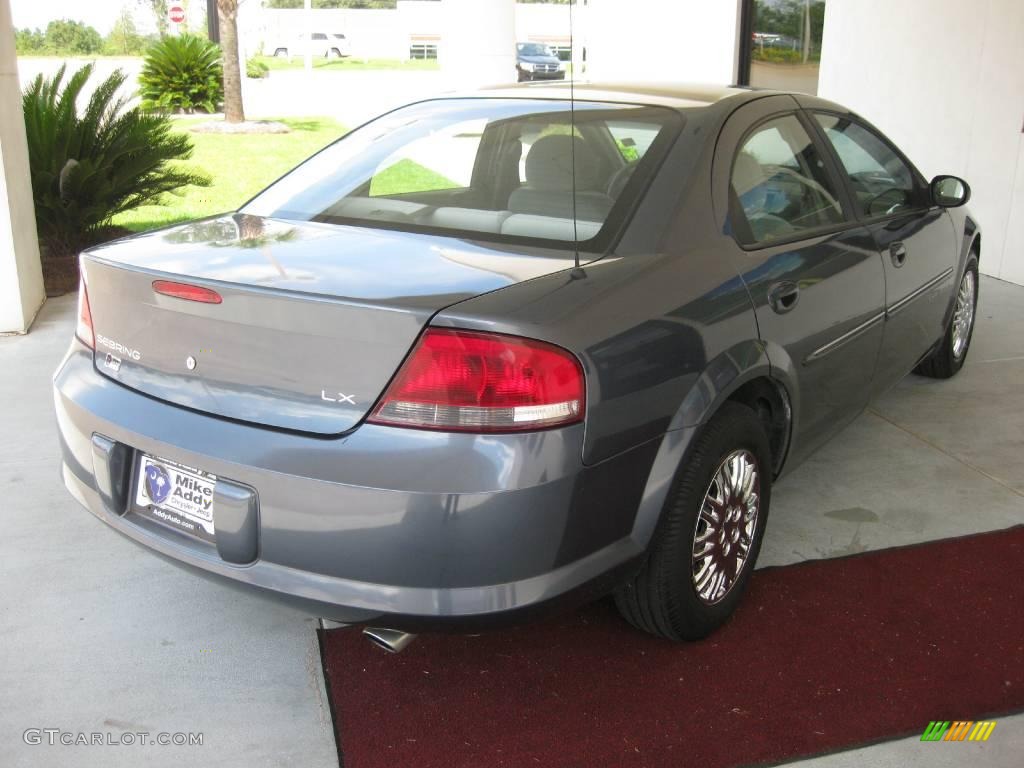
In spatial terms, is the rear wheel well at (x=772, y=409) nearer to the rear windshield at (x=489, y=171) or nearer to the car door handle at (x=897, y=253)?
the rear windshield at (x=489, y=171)

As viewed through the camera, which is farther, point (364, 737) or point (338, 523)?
point (364, 737)

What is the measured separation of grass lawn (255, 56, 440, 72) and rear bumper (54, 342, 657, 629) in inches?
1271

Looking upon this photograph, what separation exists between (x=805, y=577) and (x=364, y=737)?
1.57 m

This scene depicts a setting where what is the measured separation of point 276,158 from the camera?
15727 millimetres

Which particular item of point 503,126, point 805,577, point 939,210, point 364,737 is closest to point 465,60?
point 939,210

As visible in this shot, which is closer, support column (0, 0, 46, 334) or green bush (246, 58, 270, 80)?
support column (0, 0, 46, 334)

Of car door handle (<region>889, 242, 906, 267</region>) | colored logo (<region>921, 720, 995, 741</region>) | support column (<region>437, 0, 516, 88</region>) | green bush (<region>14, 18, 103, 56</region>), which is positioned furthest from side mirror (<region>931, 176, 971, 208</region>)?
green bush (<region>14, 18, 103, 56</region>)

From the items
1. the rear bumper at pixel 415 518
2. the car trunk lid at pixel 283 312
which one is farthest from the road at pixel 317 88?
the rear bumper at pixel 415 518

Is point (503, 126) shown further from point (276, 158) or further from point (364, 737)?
point (276, 158)

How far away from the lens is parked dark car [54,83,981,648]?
7.31ft

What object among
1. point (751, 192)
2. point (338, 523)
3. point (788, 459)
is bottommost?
point (788, 459)

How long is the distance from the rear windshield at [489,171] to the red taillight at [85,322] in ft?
2.05

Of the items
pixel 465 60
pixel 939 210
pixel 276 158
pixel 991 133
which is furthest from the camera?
pixel 276 158

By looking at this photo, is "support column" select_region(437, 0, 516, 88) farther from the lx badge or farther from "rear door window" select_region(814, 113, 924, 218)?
the lx badge
